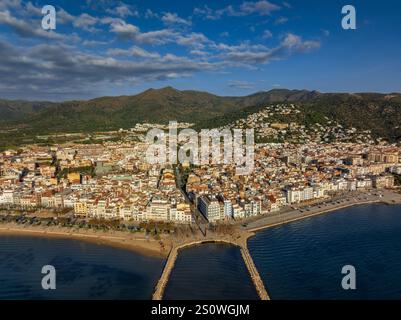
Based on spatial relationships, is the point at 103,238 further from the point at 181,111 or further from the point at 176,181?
the point at 181,111

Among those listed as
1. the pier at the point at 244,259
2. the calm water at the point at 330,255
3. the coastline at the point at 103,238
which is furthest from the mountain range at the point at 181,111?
the pier at the point at 244,259

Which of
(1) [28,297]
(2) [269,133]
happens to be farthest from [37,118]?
(1) [28,297]

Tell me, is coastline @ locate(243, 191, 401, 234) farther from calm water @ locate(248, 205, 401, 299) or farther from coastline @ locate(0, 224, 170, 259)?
coastline @ locate(0, 224, 170, 259)

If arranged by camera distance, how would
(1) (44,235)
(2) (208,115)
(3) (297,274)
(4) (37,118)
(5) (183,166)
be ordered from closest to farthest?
(3) (297,274) < (1) (44,235) < (5) (183,166) < (4) (37,118) < (2) (208,115)

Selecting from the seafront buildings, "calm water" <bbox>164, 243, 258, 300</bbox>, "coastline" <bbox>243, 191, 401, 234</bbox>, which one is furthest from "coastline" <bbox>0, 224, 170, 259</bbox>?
"coastline" <bbox>243, 191, 401, 234</bbox>

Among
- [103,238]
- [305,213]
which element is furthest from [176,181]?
[103,238]

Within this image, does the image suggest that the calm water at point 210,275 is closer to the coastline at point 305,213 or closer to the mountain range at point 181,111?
the coastline at point 305,213
